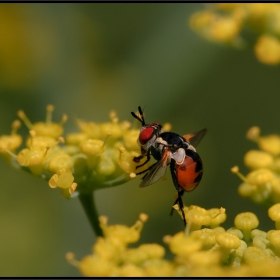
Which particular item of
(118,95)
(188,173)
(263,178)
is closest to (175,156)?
(188,173)

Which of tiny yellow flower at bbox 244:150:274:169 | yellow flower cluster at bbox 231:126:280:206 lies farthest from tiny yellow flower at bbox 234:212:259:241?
tiny yellow flower at bbox 244:150:274:169

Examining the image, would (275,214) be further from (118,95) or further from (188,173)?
(118,95)

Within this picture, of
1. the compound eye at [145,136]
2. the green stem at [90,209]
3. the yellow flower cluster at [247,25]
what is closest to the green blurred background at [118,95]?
the yellow flower cluster at [247,25]

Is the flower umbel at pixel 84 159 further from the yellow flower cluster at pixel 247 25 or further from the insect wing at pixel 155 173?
the yellow flower cluster at pixel 247 25

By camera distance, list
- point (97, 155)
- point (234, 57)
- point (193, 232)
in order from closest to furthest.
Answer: point (193, 232) → point (97, 155) → point (234, 57)

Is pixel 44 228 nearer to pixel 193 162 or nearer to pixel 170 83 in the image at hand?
pixel 170 83

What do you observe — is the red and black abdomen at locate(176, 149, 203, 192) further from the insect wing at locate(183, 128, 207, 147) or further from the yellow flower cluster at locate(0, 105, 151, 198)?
the insect wing at locate(183, 128, 207, 147)

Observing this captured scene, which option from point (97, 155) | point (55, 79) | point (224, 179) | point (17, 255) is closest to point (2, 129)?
point (55, 79)
